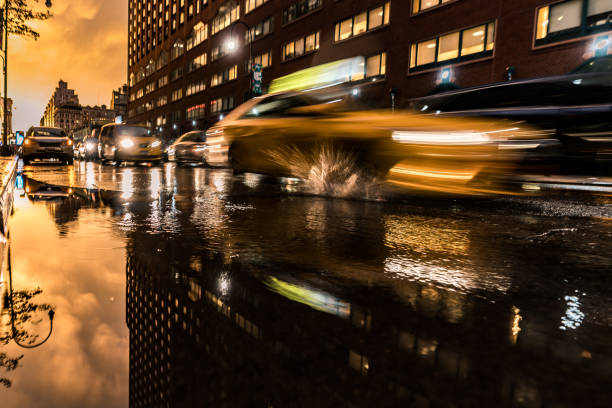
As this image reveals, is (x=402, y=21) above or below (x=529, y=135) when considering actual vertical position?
above

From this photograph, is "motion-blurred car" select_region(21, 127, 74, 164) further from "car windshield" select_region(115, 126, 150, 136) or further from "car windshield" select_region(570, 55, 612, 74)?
"car windshield" select_region(570, 55, 612, 74)

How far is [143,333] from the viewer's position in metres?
2.06

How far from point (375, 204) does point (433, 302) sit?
13.8 ft

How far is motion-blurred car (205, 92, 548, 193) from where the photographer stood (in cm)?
600

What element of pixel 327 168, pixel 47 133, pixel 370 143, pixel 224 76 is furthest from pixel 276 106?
pixel 224 76

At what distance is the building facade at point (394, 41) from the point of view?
59.7ft

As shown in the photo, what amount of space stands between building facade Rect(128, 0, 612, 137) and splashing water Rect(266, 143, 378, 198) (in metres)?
1.24

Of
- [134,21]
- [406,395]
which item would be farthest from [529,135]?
[134,21]

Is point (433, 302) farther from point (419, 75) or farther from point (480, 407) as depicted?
point (419, 75)

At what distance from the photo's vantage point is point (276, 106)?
8891mm

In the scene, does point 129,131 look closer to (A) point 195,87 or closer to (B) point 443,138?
(B) point 443,138

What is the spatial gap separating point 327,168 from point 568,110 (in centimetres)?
390

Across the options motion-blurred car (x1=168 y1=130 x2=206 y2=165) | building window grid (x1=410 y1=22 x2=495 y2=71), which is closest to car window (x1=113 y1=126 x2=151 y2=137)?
motion-blurred car (x1=168 y1=130 x2=206 y2=165)

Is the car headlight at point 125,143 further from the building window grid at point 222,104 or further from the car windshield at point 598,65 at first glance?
the building window grid at point 222,104
